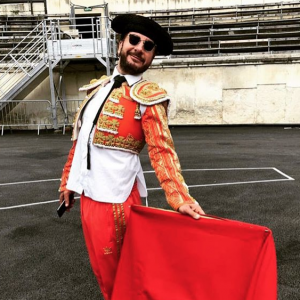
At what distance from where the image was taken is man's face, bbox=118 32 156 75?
1748 millimetres

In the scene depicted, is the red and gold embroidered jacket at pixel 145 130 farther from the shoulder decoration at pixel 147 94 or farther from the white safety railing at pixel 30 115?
the white safety railing at pixel 30 115

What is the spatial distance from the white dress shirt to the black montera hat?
222 mm

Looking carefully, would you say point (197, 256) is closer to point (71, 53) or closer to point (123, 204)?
point (123, 204)

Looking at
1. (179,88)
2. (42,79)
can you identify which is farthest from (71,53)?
(179,88)

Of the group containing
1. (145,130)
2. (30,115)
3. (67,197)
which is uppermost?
(145,130)

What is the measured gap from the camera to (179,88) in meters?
14.4

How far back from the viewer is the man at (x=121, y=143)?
1.69m

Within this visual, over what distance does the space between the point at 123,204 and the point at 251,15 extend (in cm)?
1826

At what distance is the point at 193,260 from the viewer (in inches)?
61.4

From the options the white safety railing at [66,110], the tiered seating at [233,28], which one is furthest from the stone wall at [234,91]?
the white safety railing at [66,110]

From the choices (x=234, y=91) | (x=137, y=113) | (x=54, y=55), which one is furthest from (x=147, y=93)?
(x=234, y=91)

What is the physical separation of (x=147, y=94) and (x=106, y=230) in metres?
0.77

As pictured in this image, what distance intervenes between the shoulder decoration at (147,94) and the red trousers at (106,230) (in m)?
0.57

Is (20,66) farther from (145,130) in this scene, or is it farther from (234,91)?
(145,130)
